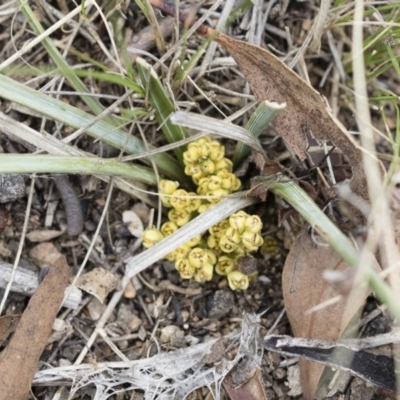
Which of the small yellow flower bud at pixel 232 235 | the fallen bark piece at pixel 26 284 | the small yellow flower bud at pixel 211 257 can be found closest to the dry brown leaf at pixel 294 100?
the small yellow flower bud at pixel 232 235

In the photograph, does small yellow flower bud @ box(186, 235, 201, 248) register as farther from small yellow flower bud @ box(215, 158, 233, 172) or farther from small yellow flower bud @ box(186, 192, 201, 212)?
small yellow flower bud @ box(215, 158, 233, 172)

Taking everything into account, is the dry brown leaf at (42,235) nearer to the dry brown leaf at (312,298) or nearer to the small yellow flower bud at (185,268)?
the small yellow flower bud at (185,268)

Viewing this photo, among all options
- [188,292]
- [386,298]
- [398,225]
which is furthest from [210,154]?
[386,298]

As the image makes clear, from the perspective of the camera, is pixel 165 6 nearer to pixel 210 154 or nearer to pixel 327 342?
pixel 210 154

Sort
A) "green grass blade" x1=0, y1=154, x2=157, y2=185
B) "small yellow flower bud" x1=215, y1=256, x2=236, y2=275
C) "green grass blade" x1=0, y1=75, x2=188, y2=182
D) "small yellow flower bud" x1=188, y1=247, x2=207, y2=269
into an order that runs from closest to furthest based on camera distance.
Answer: "green grass blade" x1=0, y1=154, x2=157, y2=185 → "green grass blade" x1=0, y1=75, x2=188, y2=182 → "small yellow flower bud" x1=188, y1=247, x2=207, y2=269 → "small yellow flower bud" x1=215, y1=256, x2=236, y2=275

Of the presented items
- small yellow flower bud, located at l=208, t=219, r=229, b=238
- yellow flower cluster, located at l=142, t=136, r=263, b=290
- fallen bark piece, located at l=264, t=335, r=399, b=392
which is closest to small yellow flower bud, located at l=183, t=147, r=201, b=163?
yellow flower cluster, located at l=142, t=136, r=263, b=290

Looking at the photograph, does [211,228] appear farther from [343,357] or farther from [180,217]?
[343,357]
